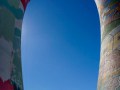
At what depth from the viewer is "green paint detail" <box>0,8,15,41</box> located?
8.08ft

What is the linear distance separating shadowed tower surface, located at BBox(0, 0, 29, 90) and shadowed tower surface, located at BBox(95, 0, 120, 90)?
32.7 inches

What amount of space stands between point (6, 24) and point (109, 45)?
1116 mm

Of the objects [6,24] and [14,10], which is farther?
[14,10]

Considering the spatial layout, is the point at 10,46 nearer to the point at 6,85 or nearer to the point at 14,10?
the point at 6,85

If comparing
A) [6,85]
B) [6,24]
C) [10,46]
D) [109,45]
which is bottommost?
[6,85]

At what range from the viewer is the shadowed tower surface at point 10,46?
2.30 metres

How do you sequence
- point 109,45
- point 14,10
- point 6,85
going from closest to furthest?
point 6,85
point 14,10
point 109,45

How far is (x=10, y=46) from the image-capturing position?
249 cm

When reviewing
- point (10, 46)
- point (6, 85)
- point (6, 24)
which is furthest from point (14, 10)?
point (6, 85)

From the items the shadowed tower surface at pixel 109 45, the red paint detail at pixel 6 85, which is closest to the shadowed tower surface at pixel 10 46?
the red paint detail at pixel 6 85

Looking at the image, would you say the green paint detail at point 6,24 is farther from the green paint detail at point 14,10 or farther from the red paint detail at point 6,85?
the red paint detail at point 6,85

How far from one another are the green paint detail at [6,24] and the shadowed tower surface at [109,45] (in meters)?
0.99

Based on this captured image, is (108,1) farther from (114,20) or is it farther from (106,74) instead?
(106,74)

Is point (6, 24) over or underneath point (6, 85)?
over
